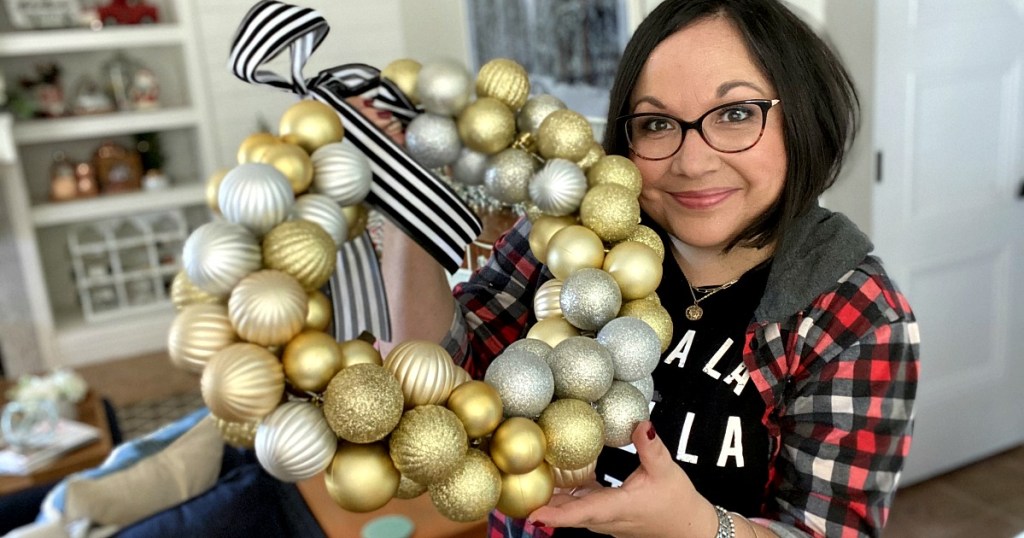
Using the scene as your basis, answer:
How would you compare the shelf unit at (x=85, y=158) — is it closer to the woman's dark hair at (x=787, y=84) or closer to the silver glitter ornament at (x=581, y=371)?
the woman's dark hair at (x=787, y=84)

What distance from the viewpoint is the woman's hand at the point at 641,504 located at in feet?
1.80

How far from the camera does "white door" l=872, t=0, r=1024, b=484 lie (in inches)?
72.6

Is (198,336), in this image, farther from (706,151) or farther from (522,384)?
(706,151)

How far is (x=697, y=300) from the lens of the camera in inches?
33.0

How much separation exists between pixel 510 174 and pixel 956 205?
1.77m

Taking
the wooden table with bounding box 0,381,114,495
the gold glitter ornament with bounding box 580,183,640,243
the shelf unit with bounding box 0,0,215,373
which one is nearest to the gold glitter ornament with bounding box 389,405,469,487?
the gold glitter ornament with bounding box 580,183,640,243

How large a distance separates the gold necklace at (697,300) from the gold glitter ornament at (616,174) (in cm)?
21

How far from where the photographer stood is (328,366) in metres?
0.46

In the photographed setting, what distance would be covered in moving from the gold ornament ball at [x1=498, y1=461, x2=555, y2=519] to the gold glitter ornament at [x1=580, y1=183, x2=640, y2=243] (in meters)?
0.21

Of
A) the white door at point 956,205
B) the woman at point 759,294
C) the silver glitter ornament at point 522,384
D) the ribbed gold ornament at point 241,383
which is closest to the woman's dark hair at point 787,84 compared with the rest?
the woman at point 759,294

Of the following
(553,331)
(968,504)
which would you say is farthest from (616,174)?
(968,504)

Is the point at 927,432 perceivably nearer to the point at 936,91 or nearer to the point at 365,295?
the point at 936,91

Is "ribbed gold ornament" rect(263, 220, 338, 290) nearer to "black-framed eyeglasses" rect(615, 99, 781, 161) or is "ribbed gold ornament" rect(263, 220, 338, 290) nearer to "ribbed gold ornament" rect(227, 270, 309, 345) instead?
"ribbed gold ornament" rect(227, 270, 309, 345)

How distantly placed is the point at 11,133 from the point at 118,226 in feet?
2.09
